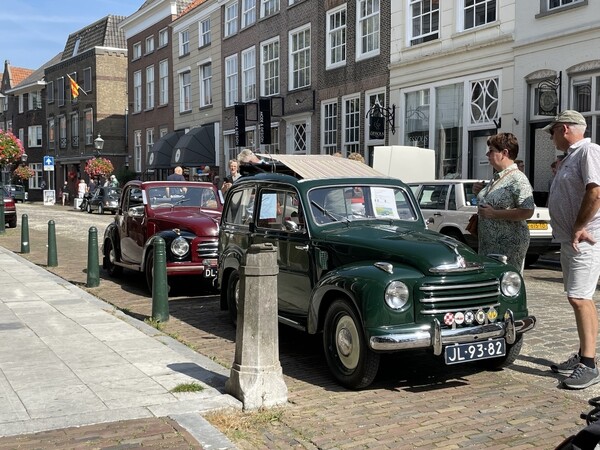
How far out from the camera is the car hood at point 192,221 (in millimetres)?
9422

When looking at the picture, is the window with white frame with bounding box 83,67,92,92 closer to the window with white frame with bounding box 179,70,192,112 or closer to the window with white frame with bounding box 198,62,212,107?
the window with white frame with bounding box 179,70,192,112

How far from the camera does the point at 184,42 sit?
3616 cm

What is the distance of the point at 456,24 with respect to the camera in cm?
1855

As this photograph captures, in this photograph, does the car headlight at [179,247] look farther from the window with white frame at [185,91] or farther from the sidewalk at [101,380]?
the window with white frame at [185,91]

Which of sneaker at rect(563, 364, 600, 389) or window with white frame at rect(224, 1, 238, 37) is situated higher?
window with white frame at rect(224, 1, 238, 37)

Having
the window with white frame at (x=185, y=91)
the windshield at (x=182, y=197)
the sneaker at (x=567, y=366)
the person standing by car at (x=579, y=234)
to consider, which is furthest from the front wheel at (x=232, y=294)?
the window with white frame at (x=185, y=91)

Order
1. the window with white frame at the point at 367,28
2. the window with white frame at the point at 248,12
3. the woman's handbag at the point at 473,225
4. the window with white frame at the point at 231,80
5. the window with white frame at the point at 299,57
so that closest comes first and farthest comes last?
the woman's handbag at the point at 473,225, the window with white frame at the point at 367,28, the window with white frame at the point at 299,57, the window with white frame at the point at 248,12, the window with white frame at the point at 231,80

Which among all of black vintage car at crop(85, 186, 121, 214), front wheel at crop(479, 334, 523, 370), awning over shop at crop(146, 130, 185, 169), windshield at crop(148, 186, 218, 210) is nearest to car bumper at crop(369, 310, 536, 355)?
front wheel at crop(479, 334, 523, 370)

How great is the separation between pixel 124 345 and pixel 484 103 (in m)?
14.0

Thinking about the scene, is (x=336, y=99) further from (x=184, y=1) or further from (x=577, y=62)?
(x=184, y=1)

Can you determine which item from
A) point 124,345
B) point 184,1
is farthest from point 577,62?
point 184,1

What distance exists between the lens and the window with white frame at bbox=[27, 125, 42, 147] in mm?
58562

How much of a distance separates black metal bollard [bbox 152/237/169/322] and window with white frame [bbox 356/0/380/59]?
1586cm

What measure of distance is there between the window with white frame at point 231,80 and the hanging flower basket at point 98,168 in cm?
1404
